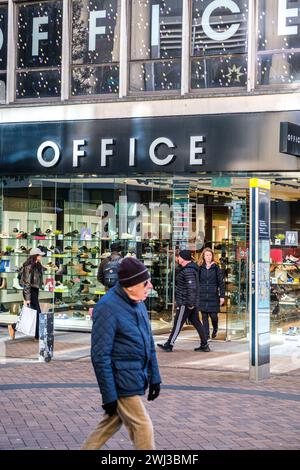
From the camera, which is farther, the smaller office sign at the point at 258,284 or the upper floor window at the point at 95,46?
the upper floor window at the point at 95,46

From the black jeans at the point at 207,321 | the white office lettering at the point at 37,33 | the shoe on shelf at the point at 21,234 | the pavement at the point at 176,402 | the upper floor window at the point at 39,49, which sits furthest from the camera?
the shoe on shelf at the point at 21,234

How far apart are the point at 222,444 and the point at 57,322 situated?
10.9 m

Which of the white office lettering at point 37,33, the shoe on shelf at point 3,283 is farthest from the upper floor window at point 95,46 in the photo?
the shoe on shelf at point 3,283

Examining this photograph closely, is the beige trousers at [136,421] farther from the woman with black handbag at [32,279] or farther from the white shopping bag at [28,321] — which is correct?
the woman with black handbag at [32,279]

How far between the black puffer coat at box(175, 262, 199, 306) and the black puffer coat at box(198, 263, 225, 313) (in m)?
0.89

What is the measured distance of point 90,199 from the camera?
19.0 meters

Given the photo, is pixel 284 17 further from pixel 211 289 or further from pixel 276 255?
pixel 211 289

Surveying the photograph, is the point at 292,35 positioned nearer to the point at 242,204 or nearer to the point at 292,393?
the point at 242,204

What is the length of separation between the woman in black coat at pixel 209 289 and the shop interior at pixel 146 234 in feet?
3.50

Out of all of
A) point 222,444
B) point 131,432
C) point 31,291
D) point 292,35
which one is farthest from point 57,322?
point 131,432

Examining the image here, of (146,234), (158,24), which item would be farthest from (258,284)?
(158,24)

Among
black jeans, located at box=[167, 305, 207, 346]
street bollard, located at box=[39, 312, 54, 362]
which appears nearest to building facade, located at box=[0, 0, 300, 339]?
black jeans, located at box=[167, 305, 207, 346]

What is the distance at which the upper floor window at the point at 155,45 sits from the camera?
1811 cm

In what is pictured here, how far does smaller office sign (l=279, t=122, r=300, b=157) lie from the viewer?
13.8 meters
